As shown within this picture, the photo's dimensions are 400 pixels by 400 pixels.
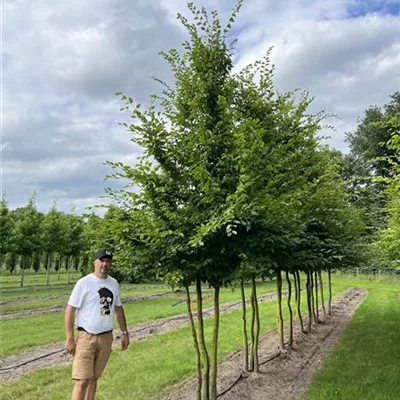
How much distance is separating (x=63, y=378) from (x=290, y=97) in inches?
270

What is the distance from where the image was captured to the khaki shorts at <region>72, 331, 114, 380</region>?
4441mm

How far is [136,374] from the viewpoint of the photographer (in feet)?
22.4

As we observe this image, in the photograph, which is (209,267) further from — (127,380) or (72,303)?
(127,380)

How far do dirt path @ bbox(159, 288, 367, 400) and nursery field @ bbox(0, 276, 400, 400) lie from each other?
0.02 metres

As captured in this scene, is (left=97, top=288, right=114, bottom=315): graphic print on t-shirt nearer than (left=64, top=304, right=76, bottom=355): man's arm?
No

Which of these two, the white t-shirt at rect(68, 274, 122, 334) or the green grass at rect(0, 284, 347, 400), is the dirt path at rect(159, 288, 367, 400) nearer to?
the green grass at rect(0, 284, 347, 400)

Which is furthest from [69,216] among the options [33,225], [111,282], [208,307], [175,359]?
[111,282]

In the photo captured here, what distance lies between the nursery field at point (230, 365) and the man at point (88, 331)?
150cm

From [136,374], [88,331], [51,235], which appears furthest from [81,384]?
[51,235]

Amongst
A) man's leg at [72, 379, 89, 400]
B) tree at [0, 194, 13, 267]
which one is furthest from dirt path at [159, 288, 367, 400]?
tree at [0, 194, 13, 267]

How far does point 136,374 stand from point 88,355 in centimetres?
268

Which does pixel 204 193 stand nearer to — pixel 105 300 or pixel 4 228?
pixel 105 300

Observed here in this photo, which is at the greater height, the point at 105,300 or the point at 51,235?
the point at 51,235

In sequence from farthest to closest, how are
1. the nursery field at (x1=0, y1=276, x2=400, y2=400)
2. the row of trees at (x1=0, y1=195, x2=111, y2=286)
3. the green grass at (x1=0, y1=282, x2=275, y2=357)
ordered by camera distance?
the row of trees at (x1=0, y1=195, x2=111, y2=286) < the green grass at (x1=0, y1=282, x2=275, y2=357) < the nursery field at (x1=0, y1=276, x2=400, y2=400)
